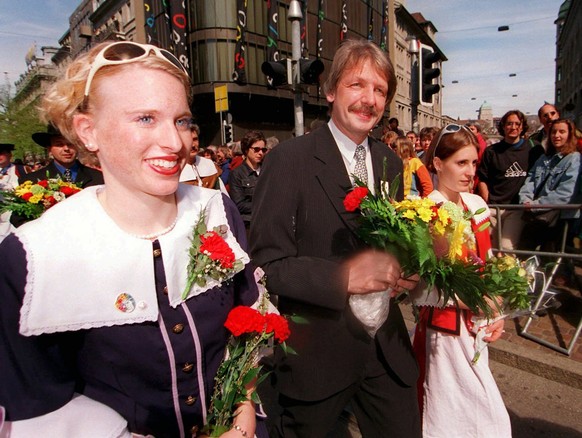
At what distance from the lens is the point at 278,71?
21.8 feet

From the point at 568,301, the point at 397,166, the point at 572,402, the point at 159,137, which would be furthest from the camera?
the point at 568,301

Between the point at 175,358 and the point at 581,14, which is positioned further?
the point at 581,14

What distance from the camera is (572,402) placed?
3.37 m

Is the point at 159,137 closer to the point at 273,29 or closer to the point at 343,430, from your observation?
the point at 343,430

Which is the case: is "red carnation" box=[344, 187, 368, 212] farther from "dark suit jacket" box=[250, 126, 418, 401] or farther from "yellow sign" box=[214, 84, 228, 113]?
"yellow sign" box=[214, 84, 228, 113]

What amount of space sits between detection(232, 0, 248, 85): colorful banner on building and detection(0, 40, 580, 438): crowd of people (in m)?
24.2

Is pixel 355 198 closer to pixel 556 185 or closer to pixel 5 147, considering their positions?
pixel 556 185

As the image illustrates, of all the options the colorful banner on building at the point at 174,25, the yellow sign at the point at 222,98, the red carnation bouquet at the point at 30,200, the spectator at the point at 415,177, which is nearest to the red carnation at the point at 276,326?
the red carnation bouquet at the point at 30,200

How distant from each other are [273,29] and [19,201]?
2448 cm

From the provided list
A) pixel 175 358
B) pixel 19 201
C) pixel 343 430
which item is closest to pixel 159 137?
pixel 175 358

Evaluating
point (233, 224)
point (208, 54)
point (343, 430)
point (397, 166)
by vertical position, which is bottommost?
point (343, 430)

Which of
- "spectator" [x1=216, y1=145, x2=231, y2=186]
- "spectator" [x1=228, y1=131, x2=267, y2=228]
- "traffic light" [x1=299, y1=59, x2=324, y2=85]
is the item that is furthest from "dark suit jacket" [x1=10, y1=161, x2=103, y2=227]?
"spectator" [x1=216, y1=145, x2=231, y2=186]

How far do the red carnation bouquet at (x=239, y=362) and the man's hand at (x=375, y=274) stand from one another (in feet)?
1.55

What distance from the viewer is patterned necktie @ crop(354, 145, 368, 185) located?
2119 mm
